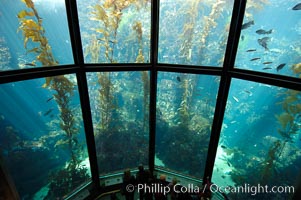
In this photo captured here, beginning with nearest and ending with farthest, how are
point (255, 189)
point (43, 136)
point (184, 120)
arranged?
point (43, 136) → point (255, 189) → point (184, 120)

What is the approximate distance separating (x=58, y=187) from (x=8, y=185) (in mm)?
748

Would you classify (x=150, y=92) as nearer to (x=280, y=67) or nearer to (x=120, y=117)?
(x=120, y=117)

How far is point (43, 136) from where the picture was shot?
A: 2.07 m

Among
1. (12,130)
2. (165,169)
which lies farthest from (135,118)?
(12,130)

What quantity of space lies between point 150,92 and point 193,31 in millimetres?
1159

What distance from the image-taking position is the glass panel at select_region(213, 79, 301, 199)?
1932 mm

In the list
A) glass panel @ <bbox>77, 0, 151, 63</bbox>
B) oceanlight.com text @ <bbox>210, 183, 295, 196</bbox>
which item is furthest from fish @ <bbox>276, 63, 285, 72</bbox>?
glass panel @ <bbox>77, 0, 151, 63</bbox>

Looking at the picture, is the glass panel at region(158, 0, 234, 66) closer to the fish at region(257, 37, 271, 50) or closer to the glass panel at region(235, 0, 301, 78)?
the glass panel at region(235, 0, 301, 78)

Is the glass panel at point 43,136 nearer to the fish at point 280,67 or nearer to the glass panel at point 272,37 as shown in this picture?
the glass panel at point 272,37

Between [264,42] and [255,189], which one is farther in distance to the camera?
[255,189]

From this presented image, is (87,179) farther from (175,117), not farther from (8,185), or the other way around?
(175,117)

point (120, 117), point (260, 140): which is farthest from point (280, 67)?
point (120, 117)

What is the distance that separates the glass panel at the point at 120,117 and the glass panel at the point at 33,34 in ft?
1.80

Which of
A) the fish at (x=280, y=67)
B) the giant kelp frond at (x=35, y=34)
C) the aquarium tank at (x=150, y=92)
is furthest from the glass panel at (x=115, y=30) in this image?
the fish at (x=280, y=67)
